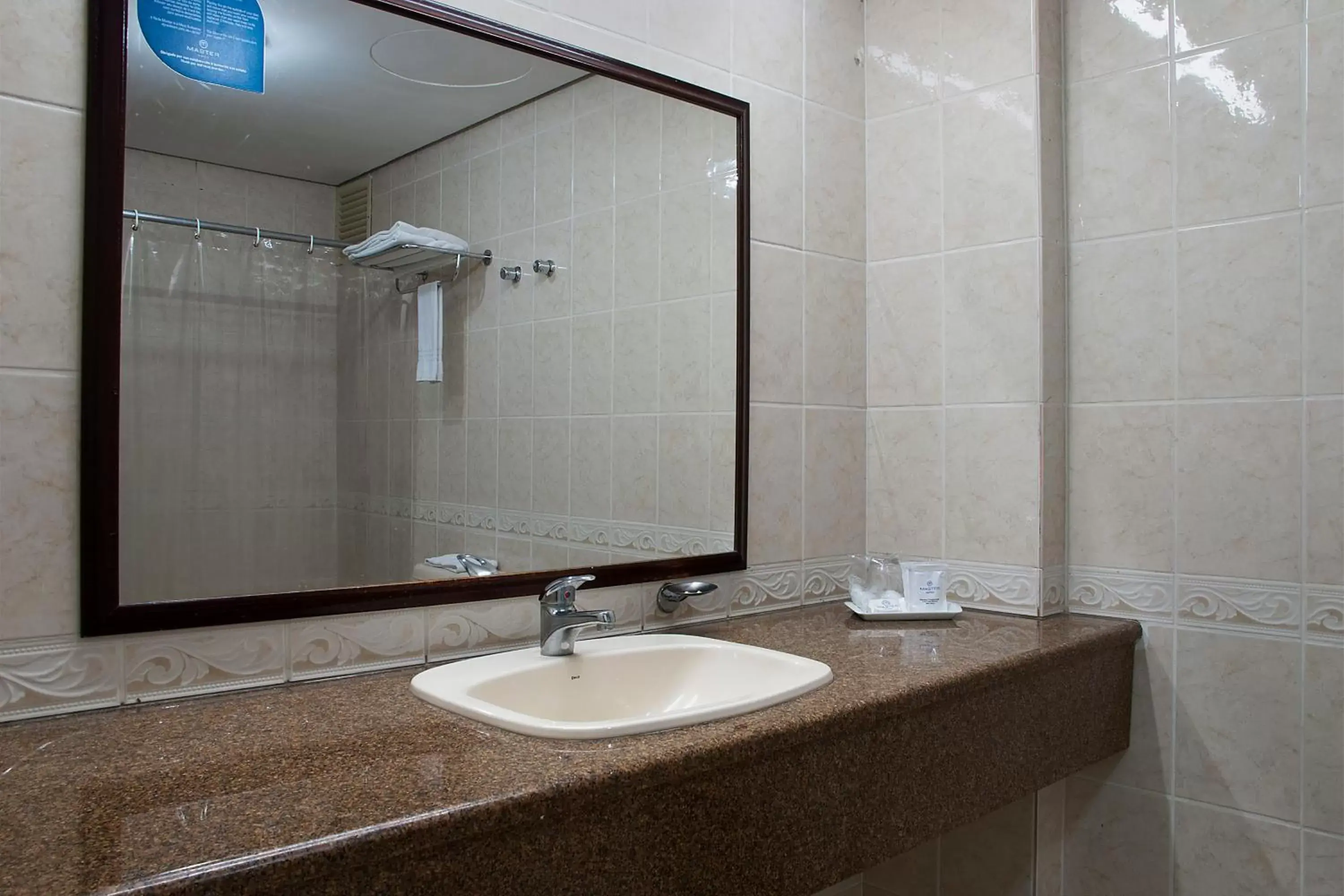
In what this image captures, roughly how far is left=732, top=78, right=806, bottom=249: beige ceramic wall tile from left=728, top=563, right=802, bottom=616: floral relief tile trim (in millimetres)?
687

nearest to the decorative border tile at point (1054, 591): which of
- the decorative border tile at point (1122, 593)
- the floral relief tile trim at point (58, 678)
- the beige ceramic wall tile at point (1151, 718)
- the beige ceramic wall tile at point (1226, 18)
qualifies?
the decorative border tile at point (1122, 593)

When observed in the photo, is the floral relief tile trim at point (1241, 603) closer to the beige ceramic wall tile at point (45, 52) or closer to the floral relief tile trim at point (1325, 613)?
the floral relief tile trim at point (1325, 613)

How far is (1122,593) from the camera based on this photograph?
1.81m

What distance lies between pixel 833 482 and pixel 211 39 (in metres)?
1.42

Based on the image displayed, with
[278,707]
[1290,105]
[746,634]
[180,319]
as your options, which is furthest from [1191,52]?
[278,707]

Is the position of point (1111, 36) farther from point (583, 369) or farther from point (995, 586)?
point (583, 369)

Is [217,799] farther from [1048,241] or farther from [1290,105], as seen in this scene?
[1290,105]

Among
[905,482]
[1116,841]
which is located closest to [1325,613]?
[1116,841]

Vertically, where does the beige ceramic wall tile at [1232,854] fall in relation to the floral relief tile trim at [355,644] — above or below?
below

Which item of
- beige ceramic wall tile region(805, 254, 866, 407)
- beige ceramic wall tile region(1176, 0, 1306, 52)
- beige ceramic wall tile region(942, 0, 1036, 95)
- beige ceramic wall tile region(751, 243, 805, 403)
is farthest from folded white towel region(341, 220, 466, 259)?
beige ceramic wall tile region(1176, 0, 1306, 52)

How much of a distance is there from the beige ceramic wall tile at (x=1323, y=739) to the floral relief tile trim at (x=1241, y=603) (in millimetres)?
64

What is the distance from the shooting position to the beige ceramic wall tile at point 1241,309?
161 cm

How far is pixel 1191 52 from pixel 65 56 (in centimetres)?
185

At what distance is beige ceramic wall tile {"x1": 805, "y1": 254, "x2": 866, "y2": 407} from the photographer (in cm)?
199
